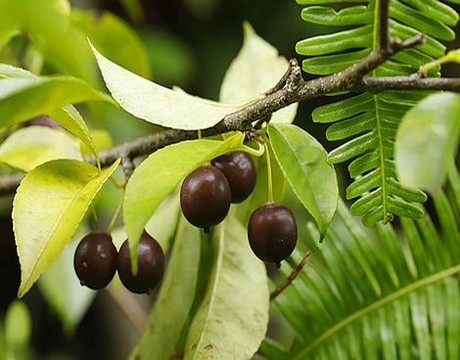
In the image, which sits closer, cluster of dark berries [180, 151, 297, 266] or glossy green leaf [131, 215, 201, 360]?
cluster of dark berries [180, 151, 297, 266]

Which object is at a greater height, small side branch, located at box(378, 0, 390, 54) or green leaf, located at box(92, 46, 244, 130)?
small side branch, located at box(378, 0, 390, 54)

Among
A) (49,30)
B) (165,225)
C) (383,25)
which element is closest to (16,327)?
(165,225)

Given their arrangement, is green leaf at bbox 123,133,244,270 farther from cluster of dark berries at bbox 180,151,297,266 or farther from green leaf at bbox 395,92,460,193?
green leaf at bbox 395,92,460,193

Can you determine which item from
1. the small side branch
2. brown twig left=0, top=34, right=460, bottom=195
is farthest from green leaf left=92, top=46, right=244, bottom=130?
the small side branch

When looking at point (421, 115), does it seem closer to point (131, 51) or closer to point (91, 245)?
point (91, 245)

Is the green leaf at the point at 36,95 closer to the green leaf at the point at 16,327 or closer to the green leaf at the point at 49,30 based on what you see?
the green leaf at the point at 49,30

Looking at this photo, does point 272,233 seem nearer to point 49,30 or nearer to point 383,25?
point 383,25

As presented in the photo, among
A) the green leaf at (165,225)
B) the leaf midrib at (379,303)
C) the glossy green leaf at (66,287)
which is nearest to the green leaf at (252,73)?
the green leaf at (165,225)
